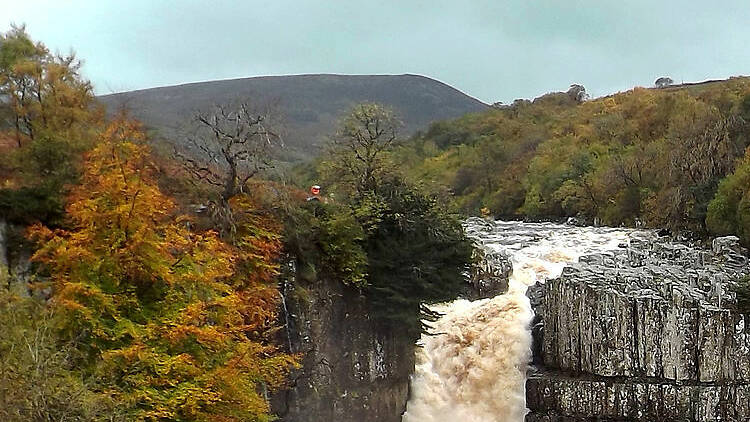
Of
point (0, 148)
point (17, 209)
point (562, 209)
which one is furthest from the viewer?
point (562, 209)

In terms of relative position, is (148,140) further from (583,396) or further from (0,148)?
(583,396)

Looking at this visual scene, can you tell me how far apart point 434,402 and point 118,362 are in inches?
538

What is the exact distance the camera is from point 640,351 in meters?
20.0

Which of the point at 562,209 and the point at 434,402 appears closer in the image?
the point at 434,402

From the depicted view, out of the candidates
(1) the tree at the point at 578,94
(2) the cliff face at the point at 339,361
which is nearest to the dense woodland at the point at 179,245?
(2) the cliff face at the point at 339,361

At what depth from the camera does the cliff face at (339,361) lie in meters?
18.0

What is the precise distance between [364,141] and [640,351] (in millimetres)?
10794

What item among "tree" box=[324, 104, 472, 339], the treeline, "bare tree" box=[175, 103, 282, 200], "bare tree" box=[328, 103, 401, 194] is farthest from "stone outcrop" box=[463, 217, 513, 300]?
"bare tree" box=[175, 103, 282, 200]

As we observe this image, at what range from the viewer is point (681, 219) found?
3503 centimetres

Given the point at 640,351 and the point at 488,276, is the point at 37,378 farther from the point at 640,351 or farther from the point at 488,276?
the point at 488,276

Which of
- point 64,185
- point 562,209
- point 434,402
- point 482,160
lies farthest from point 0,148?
point 482,160

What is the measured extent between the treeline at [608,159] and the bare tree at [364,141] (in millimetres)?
1997

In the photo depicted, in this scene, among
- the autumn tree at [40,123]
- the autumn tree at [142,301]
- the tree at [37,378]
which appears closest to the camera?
the tree at [37,378]

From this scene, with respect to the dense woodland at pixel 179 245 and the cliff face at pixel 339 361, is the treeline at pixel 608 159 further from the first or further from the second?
the cliff face at pixel 339 361
